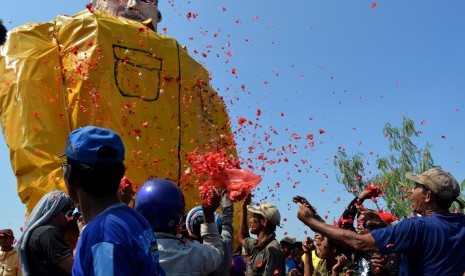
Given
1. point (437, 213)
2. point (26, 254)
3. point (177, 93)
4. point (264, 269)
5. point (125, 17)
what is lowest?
point (264, 269)

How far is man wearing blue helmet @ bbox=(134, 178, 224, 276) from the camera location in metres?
2.32

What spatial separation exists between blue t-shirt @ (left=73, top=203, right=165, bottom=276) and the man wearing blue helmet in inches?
26.3

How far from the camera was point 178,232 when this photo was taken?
9.27 feet

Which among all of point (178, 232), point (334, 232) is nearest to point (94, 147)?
point (178, 232)

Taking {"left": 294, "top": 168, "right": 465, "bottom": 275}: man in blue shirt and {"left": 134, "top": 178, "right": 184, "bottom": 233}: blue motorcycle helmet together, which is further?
{"left": 294, "top": 168, "right": 465, "bottom": 275}: man in blue shirt

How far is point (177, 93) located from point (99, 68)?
40.3 inches

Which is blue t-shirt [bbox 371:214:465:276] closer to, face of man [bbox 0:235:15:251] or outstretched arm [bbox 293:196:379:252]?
outstretched arm [bbox 293:196:379:252]

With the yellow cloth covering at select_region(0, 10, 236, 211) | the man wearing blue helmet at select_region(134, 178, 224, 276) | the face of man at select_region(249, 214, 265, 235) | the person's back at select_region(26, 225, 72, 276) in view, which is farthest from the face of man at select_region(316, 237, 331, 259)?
the yellow cloth covering at select_region(0, 10, 236, 211)

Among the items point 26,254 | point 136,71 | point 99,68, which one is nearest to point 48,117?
point 99,68

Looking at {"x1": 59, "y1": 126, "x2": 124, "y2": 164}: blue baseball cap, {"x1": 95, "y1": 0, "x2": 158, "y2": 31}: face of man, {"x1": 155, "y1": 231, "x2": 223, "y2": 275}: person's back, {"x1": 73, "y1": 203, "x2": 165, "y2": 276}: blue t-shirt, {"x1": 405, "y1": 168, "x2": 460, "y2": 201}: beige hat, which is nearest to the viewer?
{"x1": 73, "y1": 203, "x2": 165, "y2": 276}: blue t-shirt

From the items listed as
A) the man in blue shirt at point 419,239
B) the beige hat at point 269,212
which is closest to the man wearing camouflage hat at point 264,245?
the beige hat at point 269,212

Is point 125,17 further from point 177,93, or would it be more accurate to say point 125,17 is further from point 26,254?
point 26,254

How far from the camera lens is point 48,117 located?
5293mm

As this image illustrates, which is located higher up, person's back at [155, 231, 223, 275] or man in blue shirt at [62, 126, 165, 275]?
man in blue shirt at [62, 126, 165, 275]
